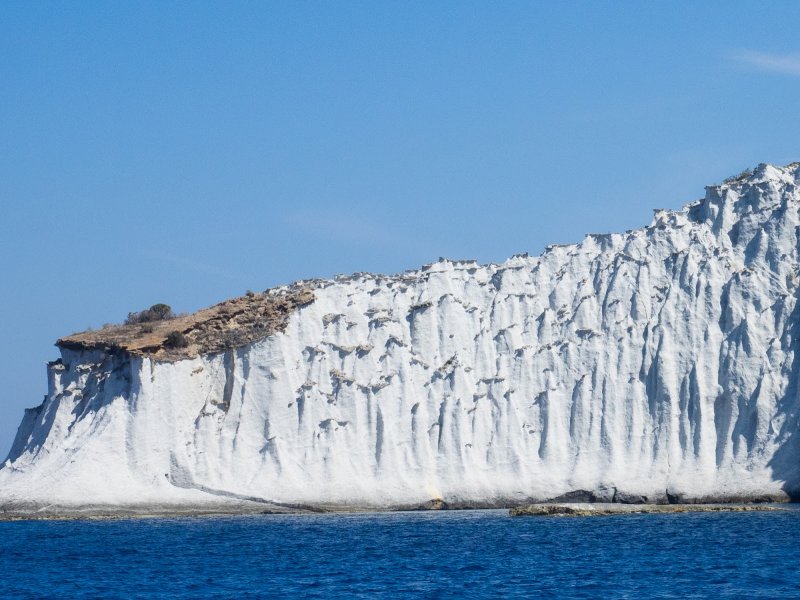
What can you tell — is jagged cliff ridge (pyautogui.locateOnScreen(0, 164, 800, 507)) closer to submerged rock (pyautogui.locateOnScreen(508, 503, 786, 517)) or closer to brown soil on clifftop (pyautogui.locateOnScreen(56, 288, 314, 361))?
brown soil on clifftop (pyautogui.locateOnScreen(56, 288, 314, 361))

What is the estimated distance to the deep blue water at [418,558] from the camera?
1353 inches

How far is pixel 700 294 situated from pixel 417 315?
1300cm

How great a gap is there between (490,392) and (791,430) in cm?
1319

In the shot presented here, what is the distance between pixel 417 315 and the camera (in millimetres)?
62531

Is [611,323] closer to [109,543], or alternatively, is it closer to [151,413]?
[151,413]

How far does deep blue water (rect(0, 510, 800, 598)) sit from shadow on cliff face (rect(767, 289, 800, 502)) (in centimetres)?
447

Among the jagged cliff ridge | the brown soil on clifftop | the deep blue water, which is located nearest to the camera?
the deep blue water

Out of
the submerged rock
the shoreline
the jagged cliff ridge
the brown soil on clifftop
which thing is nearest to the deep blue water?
the submerged rock

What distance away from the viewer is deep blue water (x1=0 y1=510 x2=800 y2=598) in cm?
3438

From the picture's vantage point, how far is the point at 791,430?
54500 mm

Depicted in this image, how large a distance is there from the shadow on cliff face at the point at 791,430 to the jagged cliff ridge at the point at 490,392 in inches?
3.5

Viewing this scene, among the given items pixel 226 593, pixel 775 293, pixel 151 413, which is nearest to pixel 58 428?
pixel 151 413

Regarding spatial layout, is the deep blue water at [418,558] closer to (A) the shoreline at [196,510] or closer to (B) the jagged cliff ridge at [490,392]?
(A) the shoreline at [196,510]

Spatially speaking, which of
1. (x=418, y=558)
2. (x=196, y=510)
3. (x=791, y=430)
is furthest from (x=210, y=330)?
(x=791, y=430)
